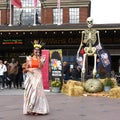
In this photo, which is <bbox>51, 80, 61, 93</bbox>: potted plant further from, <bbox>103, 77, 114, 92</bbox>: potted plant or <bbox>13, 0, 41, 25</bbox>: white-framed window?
<bbox>13, 0, 41, 25</bbox>: white-framed window

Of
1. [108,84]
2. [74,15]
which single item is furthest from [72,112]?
[74,15]

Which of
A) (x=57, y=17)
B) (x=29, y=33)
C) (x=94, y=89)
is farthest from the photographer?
(x=57, y=17)

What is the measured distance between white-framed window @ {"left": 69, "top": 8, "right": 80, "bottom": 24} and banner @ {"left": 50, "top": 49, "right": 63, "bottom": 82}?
17.8 m

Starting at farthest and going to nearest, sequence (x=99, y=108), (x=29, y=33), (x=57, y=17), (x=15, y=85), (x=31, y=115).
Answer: (x=57, y=17) < (x=29, y=33) < (x=15, y=85) < (x=99, y=108) < (x=31, y=115)

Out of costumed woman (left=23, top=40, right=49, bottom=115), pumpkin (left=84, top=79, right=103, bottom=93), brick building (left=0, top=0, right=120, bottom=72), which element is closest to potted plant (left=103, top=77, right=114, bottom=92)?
pumpkin (left=84, top=79, right=103, bottom=93)

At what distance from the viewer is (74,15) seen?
3869 centimetres

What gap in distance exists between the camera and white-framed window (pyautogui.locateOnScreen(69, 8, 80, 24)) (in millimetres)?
38469

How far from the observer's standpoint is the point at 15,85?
2419 centimetres

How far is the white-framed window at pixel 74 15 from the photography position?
3847 cm

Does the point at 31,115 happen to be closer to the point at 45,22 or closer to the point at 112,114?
the point at 112,114

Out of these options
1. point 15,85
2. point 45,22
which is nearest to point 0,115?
point 15,85

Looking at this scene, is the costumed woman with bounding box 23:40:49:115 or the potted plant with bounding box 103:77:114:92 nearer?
the costumed woman with bounding box 23:40:49:115

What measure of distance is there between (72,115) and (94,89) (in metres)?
6.95

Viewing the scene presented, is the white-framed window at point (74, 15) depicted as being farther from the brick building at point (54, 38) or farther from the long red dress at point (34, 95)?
the long red dress at point (34, 95)
